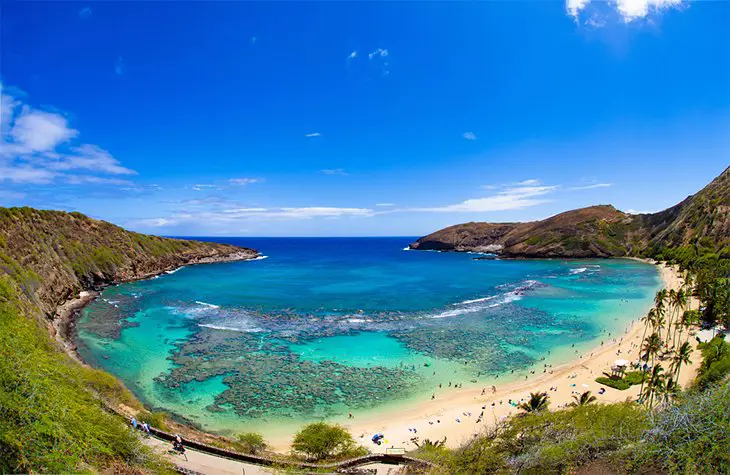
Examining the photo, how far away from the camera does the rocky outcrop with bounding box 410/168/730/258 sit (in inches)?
4090

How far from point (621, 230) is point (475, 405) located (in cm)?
16437

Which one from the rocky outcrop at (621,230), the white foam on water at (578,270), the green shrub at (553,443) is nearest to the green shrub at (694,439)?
the green shrub at (553,443)

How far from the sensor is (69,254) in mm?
81938

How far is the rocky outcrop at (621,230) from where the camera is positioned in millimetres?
103875

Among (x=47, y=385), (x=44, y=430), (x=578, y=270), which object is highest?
(x=47, y=385)

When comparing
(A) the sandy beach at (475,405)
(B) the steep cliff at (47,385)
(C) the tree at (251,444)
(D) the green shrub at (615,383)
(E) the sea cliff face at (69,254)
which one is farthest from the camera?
(E) the sea cliff face at (69,254)

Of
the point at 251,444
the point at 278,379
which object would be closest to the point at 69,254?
the point at 278,379

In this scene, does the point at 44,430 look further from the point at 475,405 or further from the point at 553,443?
the point at 475,405

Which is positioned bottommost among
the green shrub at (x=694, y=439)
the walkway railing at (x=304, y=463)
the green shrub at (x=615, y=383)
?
the green shrub at (x=615, y=383)

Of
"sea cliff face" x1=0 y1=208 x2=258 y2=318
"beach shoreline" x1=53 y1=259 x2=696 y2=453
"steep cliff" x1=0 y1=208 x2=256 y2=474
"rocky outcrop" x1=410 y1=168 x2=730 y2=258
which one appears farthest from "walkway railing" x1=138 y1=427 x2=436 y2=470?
"rocky outcrop" x1=410 y1=168 x2=730 y2=258

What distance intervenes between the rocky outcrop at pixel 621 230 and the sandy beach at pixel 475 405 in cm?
8734

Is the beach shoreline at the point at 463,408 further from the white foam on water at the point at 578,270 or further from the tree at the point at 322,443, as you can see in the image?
the white foam on water at the point at 578,270

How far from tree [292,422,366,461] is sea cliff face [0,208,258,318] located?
167 feet

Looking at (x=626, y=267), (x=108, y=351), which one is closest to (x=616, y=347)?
(x=108, y=351)
